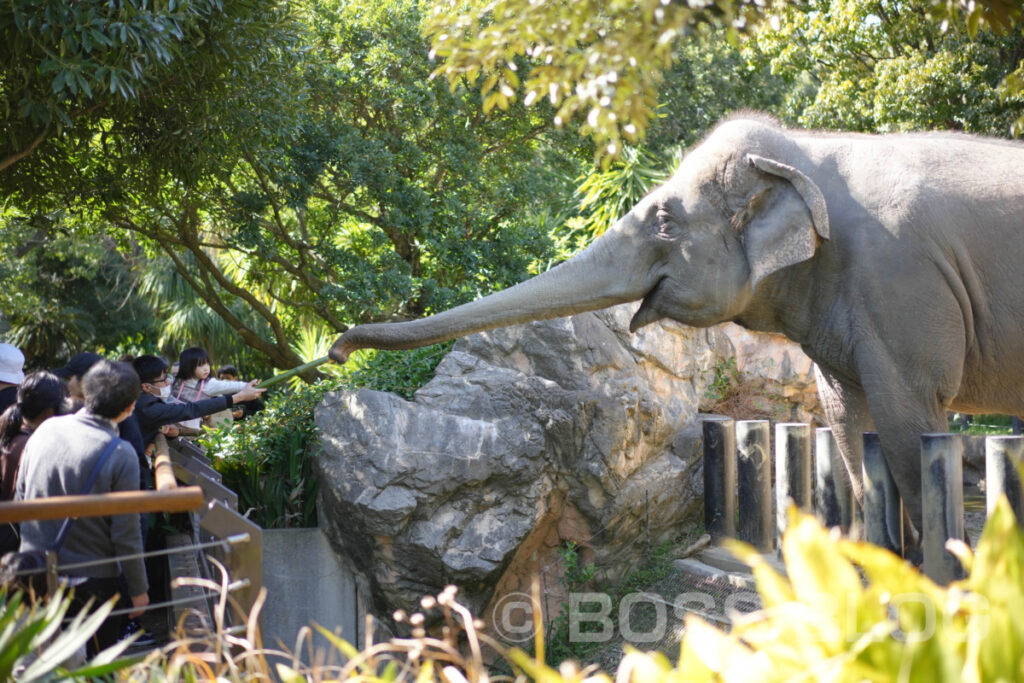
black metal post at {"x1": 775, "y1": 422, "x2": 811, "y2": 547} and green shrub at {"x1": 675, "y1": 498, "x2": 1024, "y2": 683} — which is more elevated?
green shrub at {"x1": 675, "y1": 498, "x2": 1024, "y2": 683}

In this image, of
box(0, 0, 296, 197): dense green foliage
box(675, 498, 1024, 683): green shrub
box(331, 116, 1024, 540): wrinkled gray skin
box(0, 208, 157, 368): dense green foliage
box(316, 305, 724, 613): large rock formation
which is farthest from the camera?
box(0, 208, 157, 368): dense green foliage

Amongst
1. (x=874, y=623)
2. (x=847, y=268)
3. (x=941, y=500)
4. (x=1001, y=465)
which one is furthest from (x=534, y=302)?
(x=874, y=623)

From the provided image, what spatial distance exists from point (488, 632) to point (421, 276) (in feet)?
16.8

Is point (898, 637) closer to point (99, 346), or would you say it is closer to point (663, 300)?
point (663, 300)

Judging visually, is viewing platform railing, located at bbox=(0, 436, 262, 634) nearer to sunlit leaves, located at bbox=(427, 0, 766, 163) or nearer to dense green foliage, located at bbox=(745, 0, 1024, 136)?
sunlit leaves, located at bbox=(427, 0, 766, 163)

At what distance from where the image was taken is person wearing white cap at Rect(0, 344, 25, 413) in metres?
5.43

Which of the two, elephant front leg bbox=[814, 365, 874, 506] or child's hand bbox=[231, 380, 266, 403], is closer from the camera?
elephant front leg bbox=[814, 365, 874, 506]

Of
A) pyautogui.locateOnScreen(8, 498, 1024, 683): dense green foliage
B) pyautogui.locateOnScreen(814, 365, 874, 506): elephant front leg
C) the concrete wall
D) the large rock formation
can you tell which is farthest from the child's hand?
pyautogui.locateOnScreen(8, 498, 1024, 683): dense green foliage

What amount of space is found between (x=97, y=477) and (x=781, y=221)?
3.21 m

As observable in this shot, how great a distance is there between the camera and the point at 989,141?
5371mm

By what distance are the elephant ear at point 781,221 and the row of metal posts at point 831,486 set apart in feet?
3.37

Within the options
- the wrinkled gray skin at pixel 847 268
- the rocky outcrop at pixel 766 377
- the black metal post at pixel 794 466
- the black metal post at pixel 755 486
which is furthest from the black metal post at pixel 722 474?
the rocky outcrop at pixel 766 377

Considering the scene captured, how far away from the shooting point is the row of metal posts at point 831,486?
475 centimetres

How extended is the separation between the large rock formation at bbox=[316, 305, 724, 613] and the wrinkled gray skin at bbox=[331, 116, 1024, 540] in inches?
79.8
